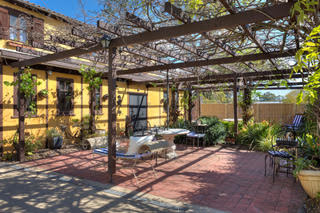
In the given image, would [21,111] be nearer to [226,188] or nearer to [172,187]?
[172,187]

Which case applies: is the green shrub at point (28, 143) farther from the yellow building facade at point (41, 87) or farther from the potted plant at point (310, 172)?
the potted plant at point (310, 172)

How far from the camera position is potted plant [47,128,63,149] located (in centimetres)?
783

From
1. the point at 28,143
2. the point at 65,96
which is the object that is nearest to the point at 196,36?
the point at 28,143

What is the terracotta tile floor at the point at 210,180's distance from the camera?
11.9 feet

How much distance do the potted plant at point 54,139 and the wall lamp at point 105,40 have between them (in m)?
4.62

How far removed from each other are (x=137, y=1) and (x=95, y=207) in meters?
3.24

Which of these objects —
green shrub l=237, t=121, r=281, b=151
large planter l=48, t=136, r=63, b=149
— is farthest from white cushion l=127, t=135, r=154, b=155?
green shrub l=237, t=121, r=281, b=151

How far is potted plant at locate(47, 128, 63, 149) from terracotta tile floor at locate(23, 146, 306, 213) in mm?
1069

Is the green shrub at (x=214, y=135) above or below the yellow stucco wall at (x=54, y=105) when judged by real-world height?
below

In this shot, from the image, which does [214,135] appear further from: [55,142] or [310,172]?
[55,142]

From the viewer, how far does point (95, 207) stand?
346cm

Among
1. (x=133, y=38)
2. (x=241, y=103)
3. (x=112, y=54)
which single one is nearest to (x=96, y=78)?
(x=112, y=54)

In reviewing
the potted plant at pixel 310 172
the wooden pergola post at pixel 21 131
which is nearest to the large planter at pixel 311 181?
the potted plant at pixel 310 172

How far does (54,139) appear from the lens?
7832mm
